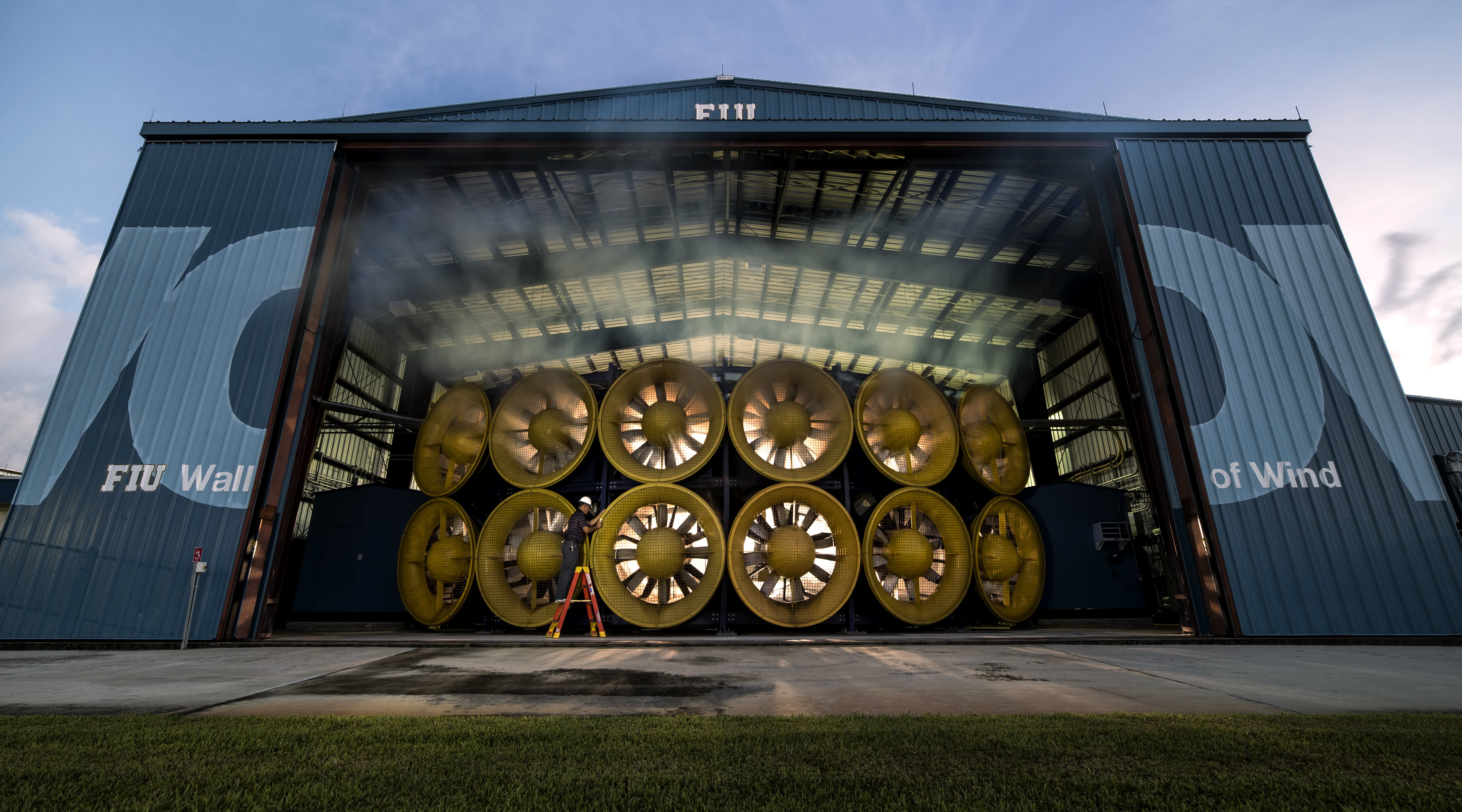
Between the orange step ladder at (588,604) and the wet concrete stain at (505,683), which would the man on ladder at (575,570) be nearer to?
the orange step ladder at (588,604)

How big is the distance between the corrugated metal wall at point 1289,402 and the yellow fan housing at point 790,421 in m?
4.45

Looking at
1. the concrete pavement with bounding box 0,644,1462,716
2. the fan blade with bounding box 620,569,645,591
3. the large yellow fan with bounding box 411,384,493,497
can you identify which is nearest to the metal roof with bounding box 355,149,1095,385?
the large yellow fan with bounding box 411,384,493,497

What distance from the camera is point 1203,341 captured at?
25.9 ft

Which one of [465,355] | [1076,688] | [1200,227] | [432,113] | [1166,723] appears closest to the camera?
[1166,723]

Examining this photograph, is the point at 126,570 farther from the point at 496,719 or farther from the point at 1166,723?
the point at 1166,723

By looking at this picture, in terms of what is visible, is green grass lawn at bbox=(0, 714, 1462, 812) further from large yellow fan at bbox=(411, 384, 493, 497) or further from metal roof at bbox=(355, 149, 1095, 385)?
metal roof at bbox=(355, 149, 1095, 385)

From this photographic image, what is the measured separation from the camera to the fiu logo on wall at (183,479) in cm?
712

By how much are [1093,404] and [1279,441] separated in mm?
7748

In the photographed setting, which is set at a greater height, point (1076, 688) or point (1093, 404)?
point (1093, 404)

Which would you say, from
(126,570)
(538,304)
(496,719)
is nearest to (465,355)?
(538,304)

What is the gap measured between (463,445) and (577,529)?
8.30 ft

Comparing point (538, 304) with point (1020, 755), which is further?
point (538, 304)

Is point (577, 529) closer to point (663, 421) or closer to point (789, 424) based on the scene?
point (663, 421)

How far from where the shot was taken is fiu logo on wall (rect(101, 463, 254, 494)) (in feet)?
23.4
